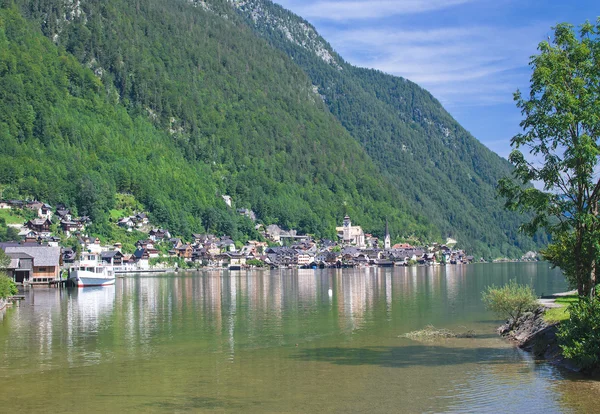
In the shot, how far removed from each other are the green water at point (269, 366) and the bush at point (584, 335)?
1.05 m

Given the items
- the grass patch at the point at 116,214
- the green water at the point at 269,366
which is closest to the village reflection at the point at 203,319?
the green water at the point at 269,366

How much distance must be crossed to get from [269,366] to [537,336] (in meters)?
14.8

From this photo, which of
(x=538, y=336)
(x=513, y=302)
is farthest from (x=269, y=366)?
(x=513, y=302)

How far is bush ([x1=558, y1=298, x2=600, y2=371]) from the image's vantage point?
96.3 feet

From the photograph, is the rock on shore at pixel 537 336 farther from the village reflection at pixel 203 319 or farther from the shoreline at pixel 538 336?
the village reflection at pixel 203 319

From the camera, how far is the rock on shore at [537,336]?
34844 millimetres

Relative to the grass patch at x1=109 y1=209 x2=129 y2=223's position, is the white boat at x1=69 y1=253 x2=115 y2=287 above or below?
below

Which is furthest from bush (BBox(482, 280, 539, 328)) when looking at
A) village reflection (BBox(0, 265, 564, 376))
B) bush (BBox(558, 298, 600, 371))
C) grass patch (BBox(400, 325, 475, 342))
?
bush (BBox(558, 298, 600, 371))

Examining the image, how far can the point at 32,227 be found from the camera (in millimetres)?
153250

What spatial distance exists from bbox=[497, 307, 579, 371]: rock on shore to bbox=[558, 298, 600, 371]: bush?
5.62 feet

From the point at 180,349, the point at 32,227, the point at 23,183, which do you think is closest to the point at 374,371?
the point at 180,349

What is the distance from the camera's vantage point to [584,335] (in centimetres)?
2984

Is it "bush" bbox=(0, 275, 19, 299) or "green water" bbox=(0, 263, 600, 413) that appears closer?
"green water" bbox=(0, 263, 600, 413)

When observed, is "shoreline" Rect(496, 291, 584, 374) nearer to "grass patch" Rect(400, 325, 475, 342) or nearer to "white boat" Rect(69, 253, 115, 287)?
"grass patch" Rect(400, 325, 475, 342)
